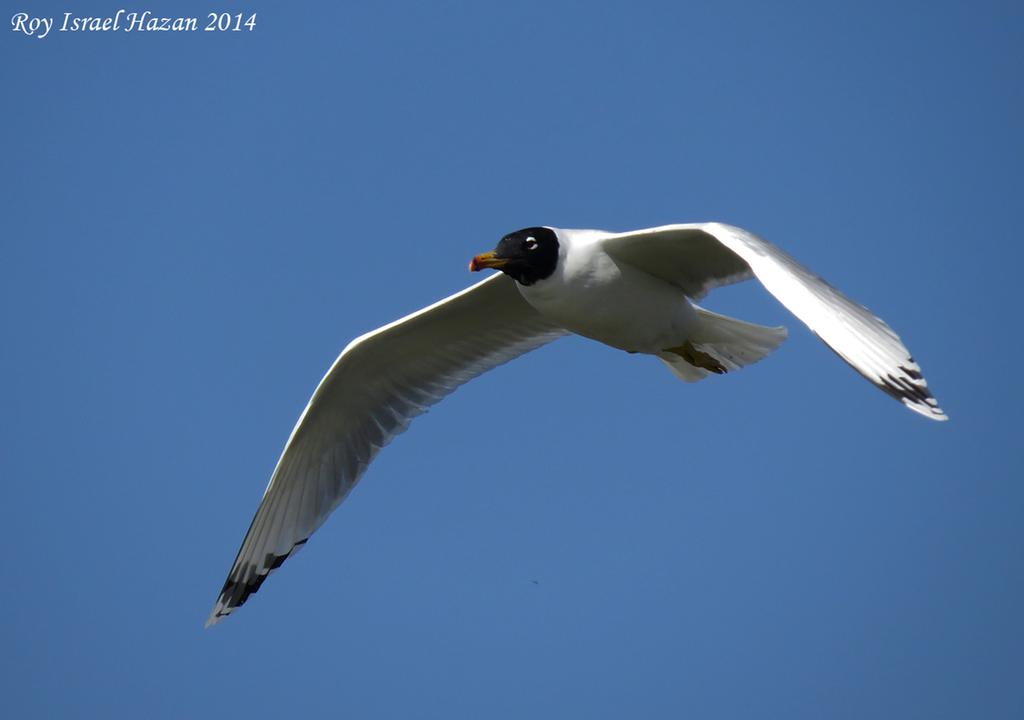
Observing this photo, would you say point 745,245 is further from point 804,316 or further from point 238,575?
point 238,575

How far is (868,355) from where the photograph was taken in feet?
15.8

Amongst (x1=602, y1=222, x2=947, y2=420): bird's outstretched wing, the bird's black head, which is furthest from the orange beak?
(x1=602, y1=222, x2=947, y2=420): bird's outstretched wing

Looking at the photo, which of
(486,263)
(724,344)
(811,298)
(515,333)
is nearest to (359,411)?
(515,333)

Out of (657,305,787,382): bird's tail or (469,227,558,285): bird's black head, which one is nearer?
(469,227,558,285): bird's black head

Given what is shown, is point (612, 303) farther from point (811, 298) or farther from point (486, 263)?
point (811, 298)

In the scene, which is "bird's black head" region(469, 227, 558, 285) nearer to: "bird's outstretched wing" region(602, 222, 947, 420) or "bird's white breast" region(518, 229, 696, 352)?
"bird's white breast" region(518, 229, 696, 352)

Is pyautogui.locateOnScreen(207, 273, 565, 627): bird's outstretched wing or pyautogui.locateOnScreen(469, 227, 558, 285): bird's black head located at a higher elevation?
Answer: pyautogui.locateOnScreen(469, 227, 558, 285): bird's black head

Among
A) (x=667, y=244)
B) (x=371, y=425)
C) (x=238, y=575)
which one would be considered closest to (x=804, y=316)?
(x=667, y=244)

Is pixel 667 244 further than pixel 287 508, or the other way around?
pixel 287 508

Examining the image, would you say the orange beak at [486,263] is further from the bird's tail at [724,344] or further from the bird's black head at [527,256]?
the bird's tail at [724,344]

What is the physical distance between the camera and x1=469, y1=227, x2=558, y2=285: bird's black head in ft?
20.9

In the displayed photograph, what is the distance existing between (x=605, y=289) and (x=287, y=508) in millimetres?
2320

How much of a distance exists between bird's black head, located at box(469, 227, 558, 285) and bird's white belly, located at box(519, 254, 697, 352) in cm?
6

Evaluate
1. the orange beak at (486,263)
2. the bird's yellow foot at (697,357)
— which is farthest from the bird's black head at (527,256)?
the bird's yellow foot at (697,357)
